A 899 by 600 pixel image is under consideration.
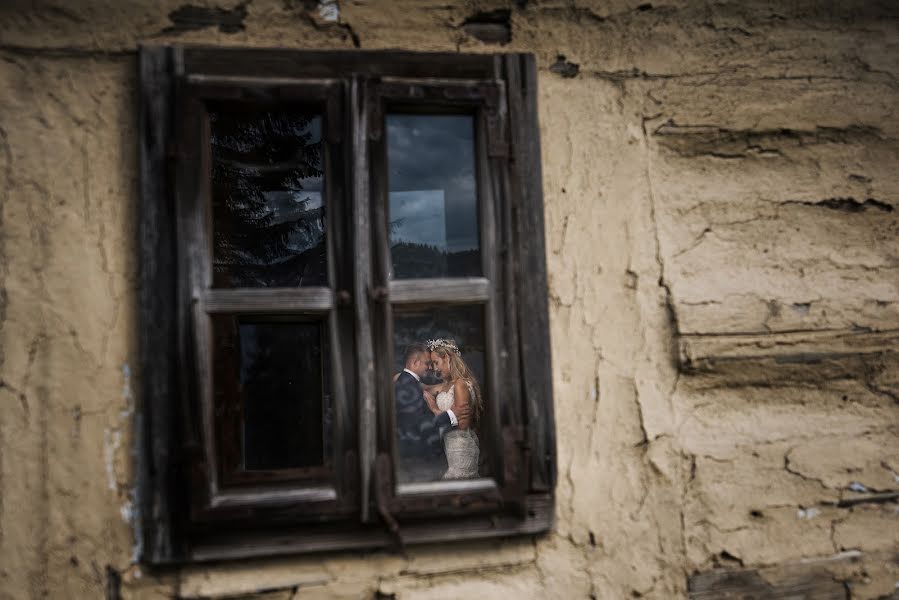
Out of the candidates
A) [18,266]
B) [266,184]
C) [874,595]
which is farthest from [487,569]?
[266,184]

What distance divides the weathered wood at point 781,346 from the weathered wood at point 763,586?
0.57m

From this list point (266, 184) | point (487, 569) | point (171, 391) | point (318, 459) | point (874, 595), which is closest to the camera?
point (171, 391)

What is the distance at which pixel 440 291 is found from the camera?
156 centimetres

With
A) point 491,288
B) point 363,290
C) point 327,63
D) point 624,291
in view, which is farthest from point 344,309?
point 624,291

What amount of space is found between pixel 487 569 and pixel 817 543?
0.93 m

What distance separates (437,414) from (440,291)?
1.55 meters

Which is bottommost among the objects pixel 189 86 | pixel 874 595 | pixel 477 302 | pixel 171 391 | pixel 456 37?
pixel 874 595

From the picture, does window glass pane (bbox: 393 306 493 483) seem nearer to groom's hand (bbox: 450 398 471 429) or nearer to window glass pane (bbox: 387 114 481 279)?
groom's hand (bbox: 450 398 471 429)

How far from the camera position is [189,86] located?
1515 millimetres

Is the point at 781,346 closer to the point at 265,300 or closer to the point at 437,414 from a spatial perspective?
the point at 265,300

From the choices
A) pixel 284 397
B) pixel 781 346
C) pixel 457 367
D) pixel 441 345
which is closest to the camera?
pixel 781 346

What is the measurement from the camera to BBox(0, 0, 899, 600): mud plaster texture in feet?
4.84

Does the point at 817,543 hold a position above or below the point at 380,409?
below

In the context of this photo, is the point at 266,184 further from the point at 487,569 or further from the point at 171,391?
the point at 487,569
